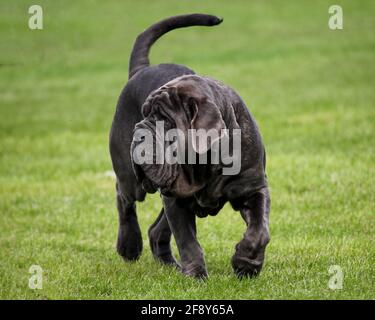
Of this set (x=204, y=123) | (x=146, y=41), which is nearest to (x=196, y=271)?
(x=204, y=123)

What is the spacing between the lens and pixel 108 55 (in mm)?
21719

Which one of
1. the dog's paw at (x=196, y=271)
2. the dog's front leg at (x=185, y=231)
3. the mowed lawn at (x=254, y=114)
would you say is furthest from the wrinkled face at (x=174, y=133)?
the mowed lawn at (x=254, y=114)

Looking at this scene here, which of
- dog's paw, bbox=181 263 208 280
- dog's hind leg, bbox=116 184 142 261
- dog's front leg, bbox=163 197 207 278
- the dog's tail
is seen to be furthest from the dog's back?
dog's paw, bbox=181 263 208 280

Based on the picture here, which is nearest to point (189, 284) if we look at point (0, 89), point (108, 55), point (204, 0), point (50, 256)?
point (50, 256)

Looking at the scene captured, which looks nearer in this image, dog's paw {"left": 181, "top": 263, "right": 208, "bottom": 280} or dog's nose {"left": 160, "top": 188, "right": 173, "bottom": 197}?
dog's nose {"left": 160, "top": 188, "right": 173, "bottom": 197}

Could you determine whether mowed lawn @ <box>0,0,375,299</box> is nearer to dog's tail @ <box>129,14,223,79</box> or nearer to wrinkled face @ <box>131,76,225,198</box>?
wrinkled face @ <box>131,76,225,198</box>

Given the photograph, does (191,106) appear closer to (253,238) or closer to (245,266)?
(253,238)

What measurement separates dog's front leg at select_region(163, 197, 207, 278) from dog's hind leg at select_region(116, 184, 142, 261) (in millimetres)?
1147

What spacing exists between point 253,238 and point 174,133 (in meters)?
0.86

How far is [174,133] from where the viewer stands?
4777mm

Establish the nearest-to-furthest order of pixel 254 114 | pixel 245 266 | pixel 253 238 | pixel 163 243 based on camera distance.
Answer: pixel 253 238
pixel 245 266
pixel 163 243
pixel 254 114

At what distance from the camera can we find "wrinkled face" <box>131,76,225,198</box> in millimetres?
4754

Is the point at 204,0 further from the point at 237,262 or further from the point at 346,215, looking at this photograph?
the point at 237,262
